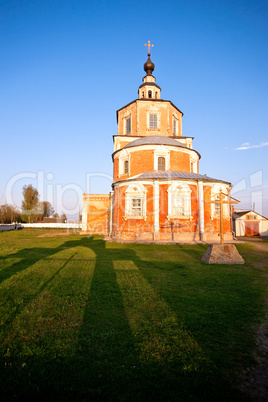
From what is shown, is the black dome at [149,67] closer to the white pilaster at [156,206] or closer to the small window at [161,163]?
the small window at [161,163]

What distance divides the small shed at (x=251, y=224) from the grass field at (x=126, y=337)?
30.1 m

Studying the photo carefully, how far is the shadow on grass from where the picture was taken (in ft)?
8.51

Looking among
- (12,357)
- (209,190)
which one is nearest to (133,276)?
(12,357)

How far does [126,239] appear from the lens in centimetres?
1916

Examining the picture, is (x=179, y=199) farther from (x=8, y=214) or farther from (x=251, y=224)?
(x=8, y=214)

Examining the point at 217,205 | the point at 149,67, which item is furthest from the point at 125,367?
the point at 149,67

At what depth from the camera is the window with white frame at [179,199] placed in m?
19.1

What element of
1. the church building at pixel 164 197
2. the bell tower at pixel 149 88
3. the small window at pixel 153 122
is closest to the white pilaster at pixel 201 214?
the church building at pixel 164 197

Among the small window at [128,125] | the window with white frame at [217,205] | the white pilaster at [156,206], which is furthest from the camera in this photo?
the small window at [128,125]

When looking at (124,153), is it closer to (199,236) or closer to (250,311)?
(199,236)

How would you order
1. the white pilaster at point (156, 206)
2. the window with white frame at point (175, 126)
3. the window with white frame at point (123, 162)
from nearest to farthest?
the white pilaster at point (156, 206)
the window with white frame at point (123, 162)
the window with white frame at point (175, 126)

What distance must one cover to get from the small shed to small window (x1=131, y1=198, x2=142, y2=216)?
21342 millimetres

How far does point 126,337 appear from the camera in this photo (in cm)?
375

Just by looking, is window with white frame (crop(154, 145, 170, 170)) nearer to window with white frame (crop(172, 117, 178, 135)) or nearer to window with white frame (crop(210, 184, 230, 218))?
window with white frame (crop(210, 184, 230, 218))
